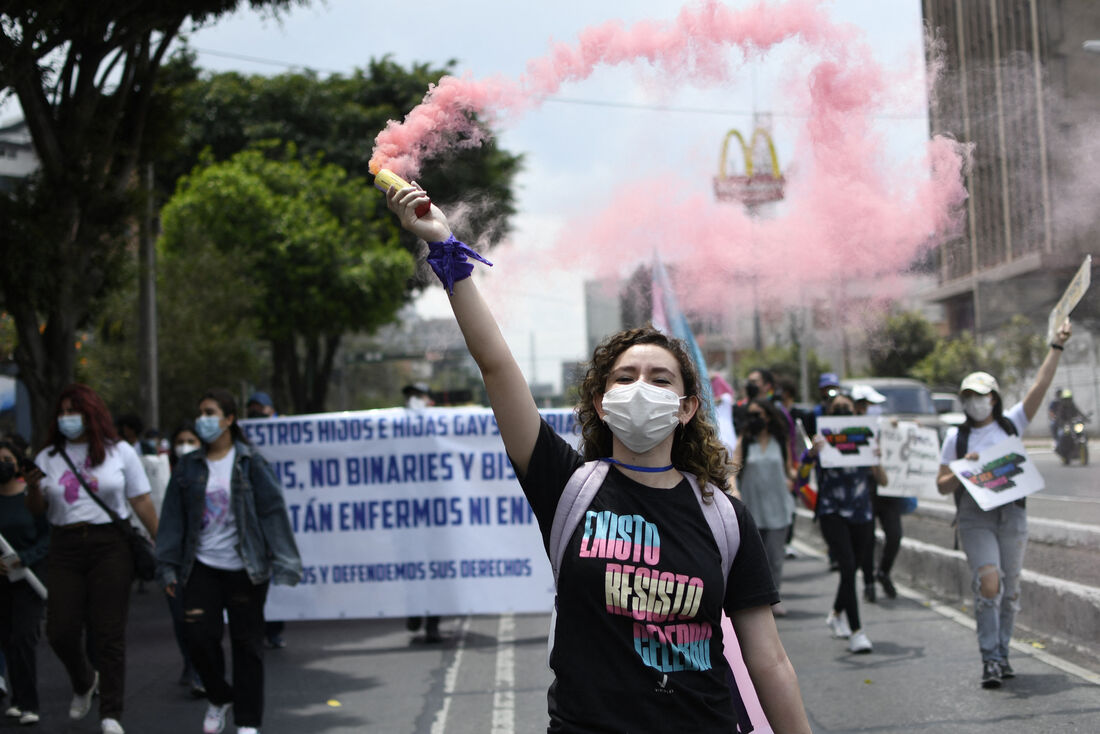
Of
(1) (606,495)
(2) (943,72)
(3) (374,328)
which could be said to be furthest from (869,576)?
(3) (374,328)

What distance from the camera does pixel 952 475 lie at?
679cm

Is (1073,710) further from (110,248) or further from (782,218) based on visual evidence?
(110,248)

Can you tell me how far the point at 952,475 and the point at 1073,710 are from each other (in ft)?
4.86

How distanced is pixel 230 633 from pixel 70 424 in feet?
5.22

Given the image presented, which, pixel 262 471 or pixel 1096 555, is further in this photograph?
pixel 1096 555

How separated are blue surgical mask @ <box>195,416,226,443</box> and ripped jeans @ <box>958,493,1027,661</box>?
14.0 ft

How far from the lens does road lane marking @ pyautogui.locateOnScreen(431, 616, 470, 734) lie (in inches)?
248

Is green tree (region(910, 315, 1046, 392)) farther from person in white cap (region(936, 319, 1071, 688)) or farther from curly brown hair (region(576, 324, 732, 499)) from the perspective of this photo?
curly brown hair (region(576, 324, 732, 499))

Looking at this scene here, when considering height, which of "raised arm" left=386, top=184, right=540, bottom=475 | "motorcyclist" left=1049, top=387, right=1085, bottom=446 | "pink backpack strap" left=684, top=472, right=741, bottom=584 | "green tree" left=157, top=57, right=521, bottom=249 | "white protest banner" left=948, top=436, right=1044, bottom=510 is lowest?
"motorcyclist" left=1049, top=387, right=1085, bottom=446

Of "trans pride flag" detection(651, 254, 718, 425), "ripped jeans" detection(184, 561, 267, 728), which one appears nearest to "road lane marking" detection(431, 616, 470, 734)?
"ripped jeans" detection(184, 561, 267, 728)

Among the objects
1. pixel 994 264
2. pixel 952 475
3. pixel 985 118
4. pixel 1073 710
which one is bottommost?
pixel 1073 710

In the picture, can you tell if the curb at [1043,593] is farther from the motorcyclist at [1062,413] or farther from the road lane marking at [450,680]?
the motorcyclist at [1062,413]

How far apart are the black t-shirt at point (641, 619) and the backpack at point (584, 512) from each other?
18mm

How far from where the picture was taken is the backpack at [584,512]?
2.61 meters
